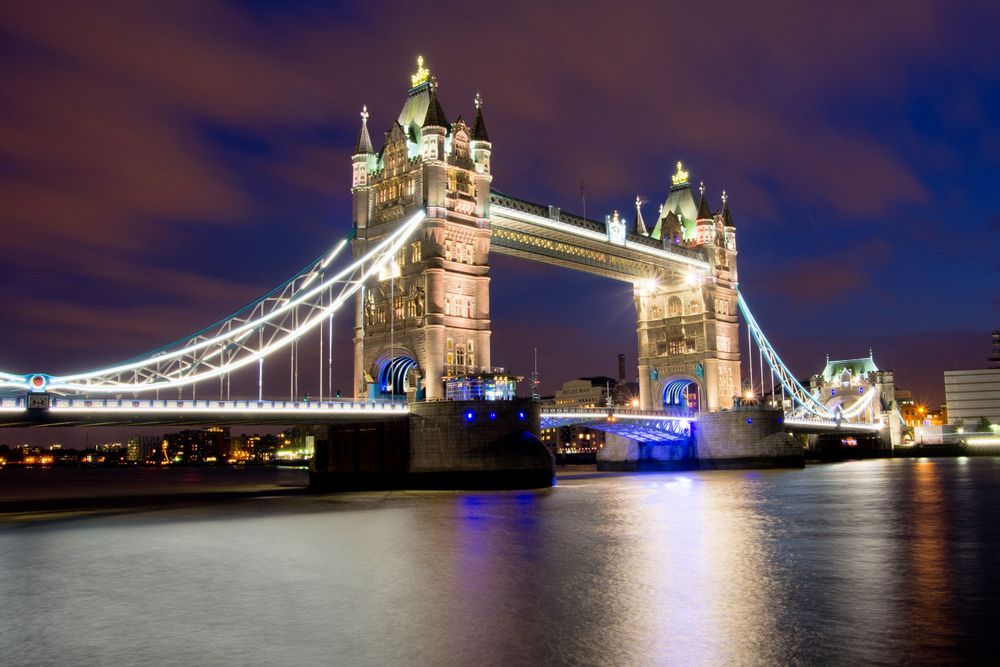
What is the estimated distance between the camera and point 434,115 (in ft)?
168

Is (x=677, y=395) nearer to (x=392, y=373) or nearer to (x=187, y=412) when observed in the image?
(x=392, y=373)

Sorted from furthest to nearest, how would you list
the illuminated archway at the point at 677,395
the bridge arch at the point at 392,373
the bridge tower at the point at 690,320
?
the illuminated archway at the point at 677,395 → the bridge tower at the point at 690,320 → the bridge arch at the point at 392,373

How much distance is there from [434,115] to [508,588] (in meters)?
37.9

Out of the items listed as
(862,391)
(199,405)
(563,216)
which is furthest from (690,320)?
(862,391)

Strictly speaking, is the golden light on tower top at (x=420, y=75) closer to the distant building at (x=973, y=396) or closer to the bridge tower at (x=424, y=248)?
the bridge tower at (x=424, y=248)

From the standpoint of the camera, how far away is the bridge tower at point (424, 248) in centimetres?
5028

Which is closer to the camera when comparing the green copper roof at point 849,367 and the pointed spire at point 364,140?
the pointed spire at point 364,140

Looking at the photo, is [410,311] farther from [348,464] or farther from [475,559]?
[475,559]

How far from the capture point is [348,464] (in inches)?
1950

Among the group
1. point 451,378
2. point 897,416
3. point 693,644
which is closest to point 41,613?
point 693,644

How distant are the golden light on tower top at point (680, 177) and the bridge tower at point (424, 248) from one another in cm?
3111

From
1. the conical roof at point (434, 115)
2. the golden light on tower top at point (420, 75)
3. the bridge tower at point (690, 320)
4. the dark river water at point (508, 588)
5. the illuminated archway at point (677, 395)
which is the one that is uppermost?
the golden light on tower top at point (420, 75)

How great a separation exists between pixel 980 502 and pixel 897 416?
8878cm

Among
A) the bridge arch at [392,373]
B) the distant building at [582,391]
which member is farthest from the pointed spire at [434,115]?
the distant building at [582,391]
